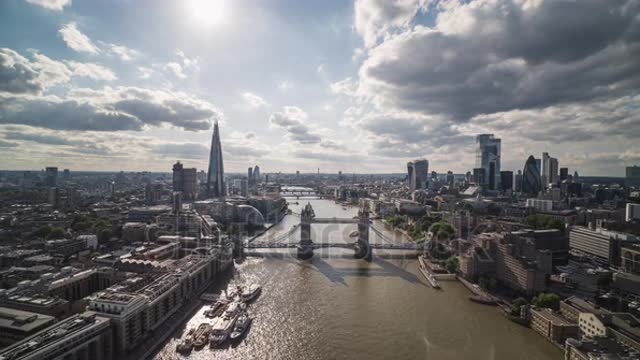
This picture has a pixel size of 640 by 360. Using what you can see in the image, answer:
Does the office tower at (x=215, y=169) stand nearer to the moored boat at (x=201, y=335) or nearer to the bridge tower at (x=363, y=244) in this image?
the bridge tower at (x=363, y=244)

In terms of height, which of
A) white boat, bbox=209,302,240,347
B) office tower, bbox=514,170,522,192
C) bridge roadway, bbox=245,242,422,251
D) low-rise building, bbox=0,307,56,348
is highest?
office tower, bbox=514,170,522,192

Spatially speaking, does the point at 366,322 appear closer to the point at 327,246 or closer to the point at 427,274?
the point at 427,274

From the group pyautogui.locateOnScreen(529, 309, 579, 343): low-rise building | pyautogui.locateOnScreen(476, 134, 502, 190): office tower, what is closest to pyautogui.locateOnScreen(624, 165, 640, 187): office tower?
pyautogui.locateOnScreen(476, 134, 502, 190): office tower

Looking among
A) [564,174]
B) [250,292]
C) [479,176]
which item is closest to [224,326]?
[250,292]

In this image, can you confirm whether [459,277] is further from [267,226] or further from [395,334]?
[267,226]

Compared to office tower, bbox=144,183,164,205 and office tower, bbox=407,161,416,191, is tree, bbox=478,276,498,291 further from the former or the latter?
office tower, bbox=407,161,416,191

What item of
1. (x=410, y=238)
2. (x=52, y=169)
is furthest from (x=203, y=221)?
(x=52, y=169)
